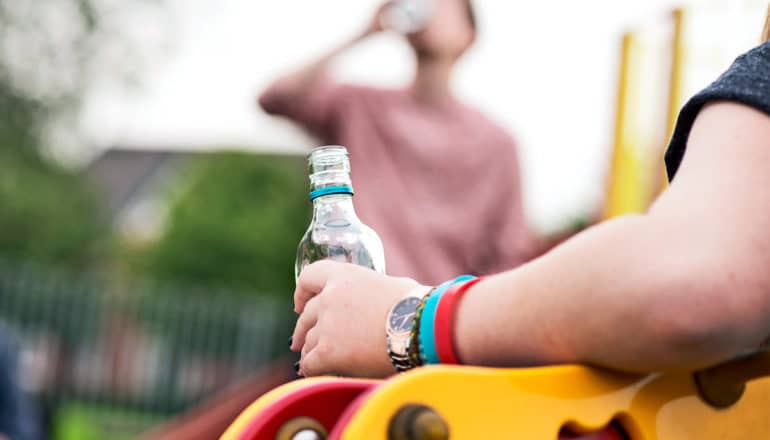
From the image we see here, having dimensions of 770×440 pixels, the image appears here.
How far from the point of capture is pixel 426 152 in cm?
313

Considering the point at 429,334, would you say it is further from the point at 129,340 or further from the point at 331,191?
the point at 129,340

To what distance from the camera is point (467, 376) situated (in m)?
0.77

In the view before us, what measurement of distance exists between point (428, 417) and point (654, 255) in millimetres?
191

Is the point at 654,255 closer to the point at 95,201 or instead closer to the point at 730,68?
the point at 730,68

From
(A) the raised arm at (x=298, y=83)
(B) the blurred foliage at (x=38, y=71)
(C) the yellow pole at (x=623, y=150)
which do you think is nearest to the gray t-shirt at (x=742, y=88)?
(A) the raised arm at (x=298, y=83)

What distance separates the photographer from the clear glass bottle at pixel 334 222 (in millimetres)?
1077

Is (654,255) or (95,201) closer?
(654,255)

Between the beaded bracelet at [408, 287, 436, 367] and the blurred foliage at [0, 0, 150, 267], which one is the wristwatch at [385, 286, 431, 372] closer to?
the beaded bracelet at [408, 287, 436, 367]

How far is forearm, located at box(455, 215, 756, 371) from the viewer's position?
74cm

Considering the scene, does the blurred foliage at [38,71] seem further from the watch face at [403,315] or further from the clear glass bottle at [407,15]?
the watch face at [403,315]

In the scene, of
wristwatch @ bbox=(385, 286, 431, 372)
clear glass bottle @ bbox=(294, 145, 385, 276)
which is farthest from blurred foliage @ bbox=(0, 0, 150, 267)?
wristwatch @ bbox=(385, 286, 431, 372)

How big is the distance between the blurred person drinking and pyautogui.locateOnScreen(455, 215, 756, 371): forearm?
1965mm

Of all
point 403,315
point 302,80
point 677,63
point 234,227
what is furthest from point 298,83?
point 234,227

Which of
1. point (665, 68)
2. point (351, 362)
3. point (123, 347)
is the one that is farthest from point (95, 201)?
point (351, 362)
